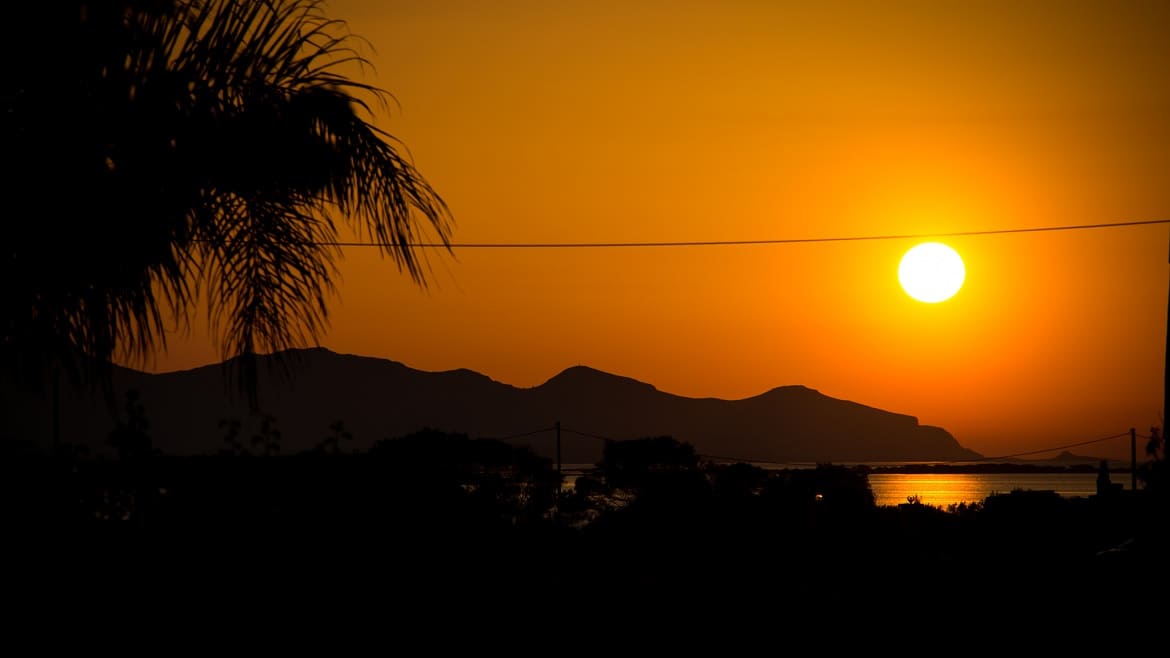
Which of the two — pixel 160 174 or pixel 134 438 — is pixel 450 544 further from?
pixel 160 174

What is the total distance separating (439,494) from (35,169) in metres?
6.26

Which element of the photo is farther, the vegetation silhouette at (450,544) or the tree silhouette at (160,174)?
the vegetation silhouette at (450,544)

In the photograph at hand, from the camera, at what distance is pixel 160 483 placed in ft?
28.1

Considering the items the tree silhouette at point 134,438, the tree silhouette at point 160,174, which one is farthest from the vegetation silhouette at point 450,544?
the tree silhouette at point 160,174

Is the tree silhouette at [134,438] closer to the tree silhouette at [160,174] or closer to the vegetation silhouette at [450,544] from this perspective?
the vegetation silhouette at [450,544]

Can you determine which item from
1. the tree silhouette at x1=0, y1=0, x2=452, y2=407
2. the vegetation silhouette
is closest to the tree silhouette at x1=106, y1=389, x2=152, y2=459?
the vegetation silhouette

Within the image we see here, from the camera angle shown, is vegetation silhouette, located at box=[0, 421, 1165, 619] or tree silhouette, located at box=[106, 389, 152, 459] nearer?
vegetation silhouette, located at box=[0, 421, 1165, 619]

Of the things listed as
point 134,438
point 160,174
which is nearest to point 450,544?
point 134,438

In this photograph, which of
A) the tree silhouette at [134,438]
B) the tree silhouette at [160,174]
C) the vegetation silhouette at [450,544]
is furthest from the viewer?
the tree silhouette at [134,438]

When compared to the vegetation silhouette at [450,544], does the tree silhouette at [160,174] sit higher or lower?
higher

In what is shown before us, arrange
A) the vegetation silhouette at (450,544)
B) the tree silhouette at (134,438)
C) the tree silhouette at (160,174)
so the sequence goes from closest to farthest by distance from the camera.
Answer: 1. the tree silhouette at (160,174)
2. the vegetation silhouette at (450,544)
3. the tree silhouette at (134,438)

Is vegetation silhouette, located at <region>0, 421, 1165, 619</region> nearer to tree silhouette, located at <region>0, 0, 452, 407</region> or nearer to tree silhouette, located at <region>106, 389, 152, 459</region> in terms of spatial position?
tree silhouette, located at <region>106, 389, 152, 459</region>

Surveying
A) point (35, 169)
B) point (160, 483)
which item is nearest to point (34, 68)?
point (35, 169)

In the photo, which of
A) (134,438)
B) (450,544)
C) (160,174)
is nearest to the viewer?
(160,174)
